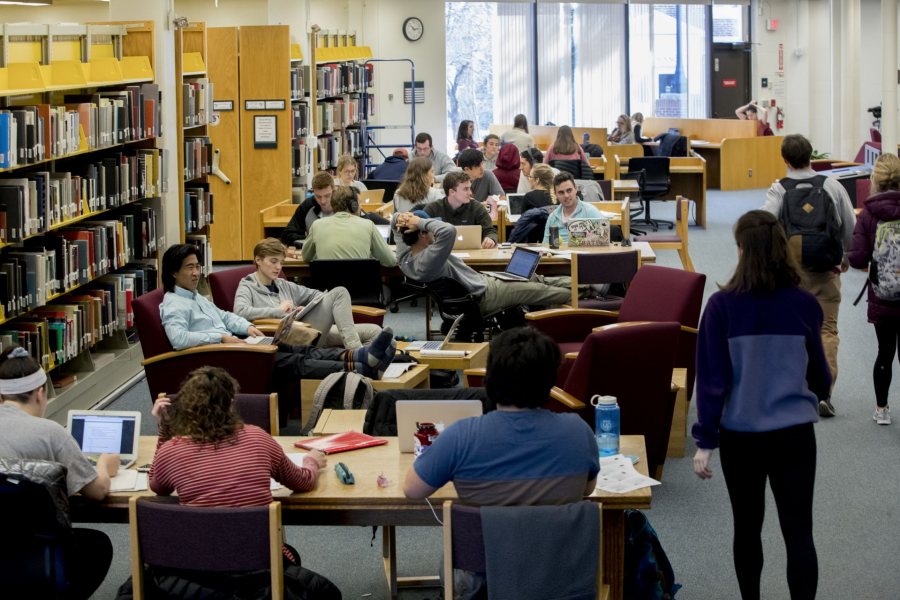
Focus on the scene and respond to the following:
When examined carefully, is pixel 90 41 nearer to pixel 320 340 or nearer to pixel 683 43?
pixel 320 340

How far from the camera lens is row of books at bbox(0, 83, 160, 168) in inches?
244

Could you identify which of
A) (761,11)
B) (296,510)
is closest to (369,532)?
(296,510)

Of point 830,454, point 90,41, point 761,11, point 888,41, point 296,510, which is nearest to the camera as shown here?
point 296,510

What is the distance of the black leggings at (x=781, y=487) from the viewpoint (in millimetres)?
3674

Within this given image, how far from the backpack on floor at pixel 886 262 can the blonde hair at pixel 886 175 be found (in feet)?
0.79

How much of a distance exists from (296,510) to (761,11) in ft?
61.5

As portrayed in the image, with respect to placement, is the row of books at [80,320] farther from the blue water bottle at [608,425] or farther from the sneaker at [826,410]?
the sneaker at [826,410]

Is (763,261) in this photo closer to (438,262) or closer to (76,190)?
(438,262)

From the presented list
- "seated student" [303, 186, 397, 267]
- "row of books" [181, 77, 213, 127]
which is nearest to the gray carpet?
"seated student" [303, 186, 397, 267]

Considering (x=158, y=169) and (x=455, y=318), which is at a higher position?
(x=158, y=169)

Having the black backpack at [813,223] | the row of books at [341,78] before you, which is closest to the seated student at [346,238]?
the black backpack at [813,223]

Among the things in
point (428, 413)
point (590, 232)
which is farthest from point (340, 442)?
point (590, 232)

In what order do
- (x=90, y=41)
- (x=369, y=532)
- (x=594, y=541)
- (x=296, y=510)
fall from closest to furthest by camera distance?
(x=594, y=541), (x=296, y=510), (x=369, y=532), (x=90, y=41)

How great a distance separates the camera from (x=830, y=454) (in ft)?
20.2
